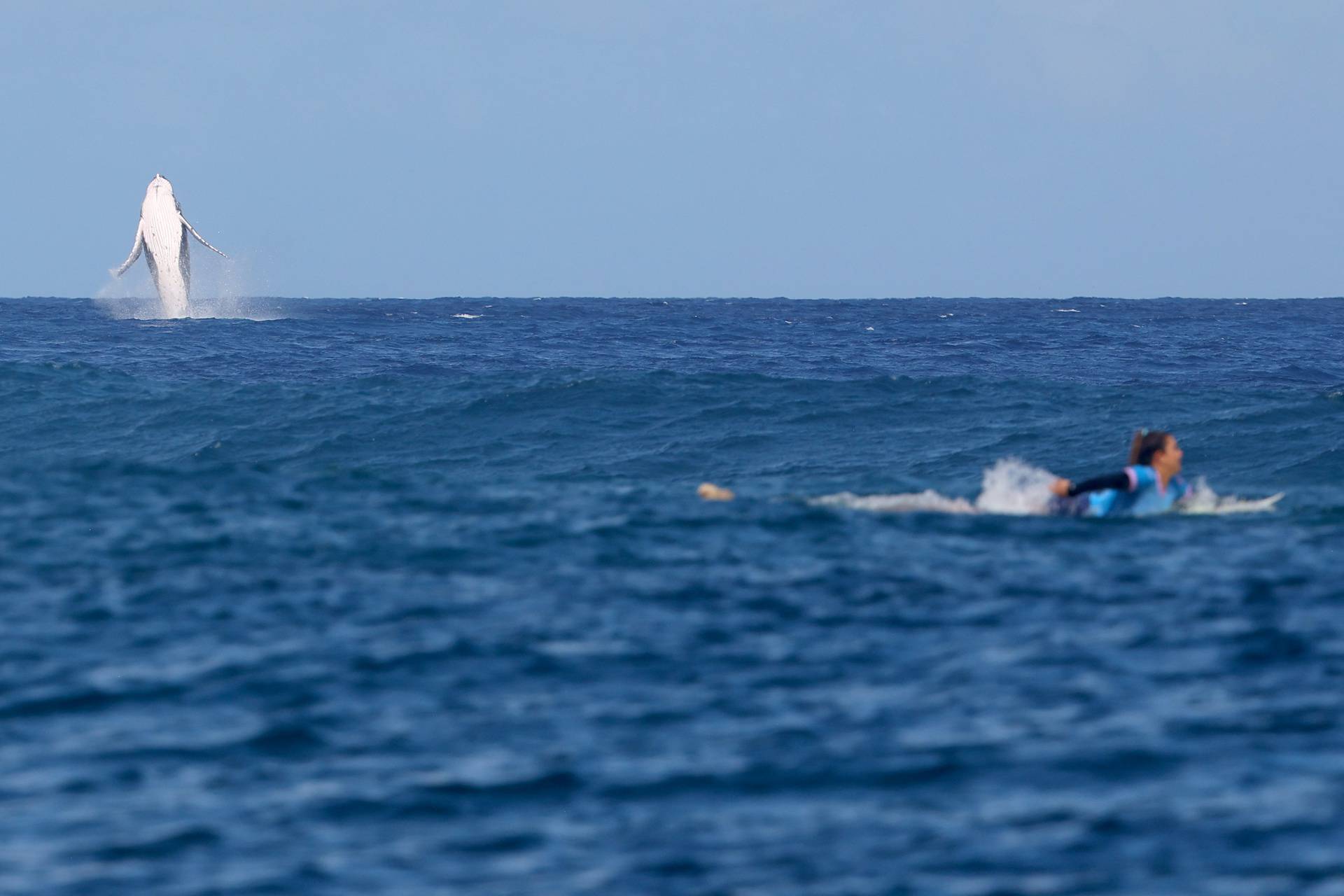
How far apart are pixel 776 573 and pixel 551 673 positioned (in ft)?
10.5

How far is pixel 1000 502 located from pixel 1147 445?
1538mm

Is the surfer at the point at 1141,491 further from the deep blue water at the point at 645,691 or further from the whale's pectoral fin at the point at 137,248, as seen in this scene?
the whale's pectoral fin at the point at 137,248

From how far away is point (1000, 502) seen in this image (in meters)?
15.9

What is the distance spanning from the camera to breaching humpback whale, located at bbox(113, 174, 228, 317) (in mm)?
50156

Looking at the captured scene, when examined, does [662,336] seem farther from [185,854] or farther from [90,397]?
[185,854]

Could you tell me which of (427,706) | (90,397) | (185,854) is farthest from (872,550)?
(90,397)

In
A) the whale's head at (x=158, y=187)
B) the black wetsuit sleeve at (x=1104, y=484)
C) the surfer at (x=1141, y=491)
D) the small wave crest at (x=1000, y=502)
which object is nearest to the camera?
the black wetsuit sleeve at (x=1104, y=484)

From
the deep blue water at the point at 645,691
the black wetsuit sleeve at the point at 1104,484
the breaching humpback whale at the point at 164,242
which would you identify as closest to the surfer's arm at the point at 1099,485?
the black wetsuit sleeve at the point at 1104,484

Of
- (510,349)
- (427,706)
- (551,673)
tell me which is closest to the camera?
(427,706)

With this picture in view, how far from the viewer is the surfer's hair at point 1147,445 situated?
15406mm

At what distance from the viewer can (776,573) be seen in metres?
12.7

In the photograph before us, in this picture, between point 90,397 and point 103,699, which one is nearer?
point 103,699

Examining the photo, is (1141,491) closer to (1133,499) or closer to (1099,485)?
(1133,499)

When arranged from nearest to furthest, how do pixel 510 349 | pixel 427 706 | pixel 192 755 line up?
pixel 192 755, pixel 427 706, pixel 510 349
